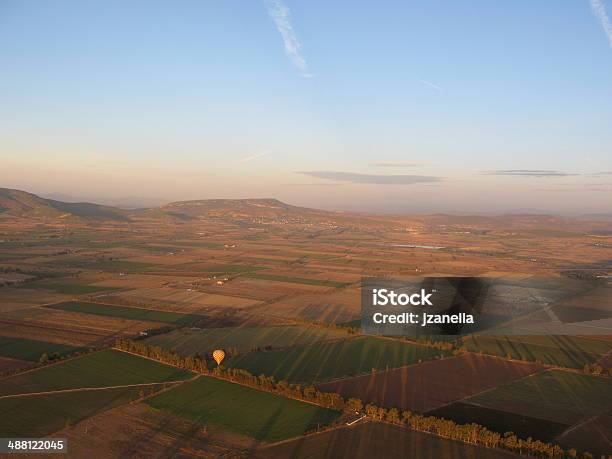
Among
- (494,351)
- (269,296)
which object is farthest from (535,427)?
(269,296)

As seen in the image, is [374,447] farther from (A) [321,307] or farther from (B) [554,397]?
(A) [321,307]

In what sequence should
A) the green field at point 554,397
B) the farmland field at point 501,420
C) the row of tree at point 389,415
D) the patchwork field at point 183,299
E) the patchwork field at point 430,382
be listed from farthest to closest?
the patchwork field at point 183,299
the patchwork field at point 430,382
the green field at point 554,397
the farmland field at point 501,420
the row of tree at point 389,415

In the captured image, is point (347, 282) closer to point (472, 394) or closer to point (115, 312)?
point (115, 312)

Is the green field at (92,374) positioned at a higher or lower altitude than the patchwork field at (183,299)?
higher

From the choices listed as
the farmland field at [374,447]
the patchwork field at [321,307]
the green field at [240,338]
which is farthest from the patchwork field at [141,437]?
the patchwork field at [321,307]

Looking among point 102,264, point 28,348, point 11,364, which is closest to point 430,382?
point 11,364

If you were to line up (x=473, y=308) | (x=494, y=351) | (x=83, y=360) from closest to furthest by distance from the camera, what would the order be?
(x=83, y=360) < (x=494, y=351) < (x=473, y=308)

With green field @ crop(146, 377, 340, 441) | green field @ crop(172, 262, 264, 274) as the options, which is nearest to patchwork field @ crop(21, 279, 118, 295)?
green field @ crop(172, 262, 264, 274)

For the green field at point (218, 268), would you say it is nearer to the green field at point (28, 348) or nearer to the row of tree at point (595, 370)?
the green field at point (28, 348)
